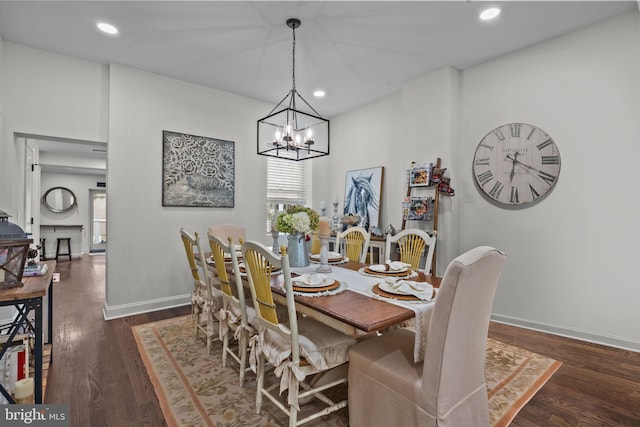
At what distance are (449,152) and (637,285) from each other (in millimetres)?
2062

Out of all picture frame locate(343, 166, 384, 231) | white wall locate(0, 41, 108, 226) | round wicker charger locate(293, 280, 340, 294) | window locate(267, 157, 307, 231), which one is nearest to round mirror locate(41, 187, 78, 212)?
white wall locate(0, 41, 108, 226)

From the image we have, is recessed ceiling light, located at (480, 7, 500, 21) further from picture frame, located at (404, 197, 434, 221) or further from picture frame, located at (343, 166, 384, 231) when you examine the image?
picture frame, located at (343, 166, 384, 231)

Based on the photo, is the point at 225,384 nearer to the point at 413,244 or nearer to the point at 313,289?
the point at 313,289

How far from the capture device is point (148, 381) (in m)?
2.19

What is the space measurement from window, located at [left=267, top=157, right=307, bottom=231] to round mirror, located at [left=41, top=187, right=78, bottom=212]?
7.19 m

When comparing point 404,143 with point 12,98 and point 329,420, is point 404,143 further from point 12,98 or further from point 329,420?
point 12,98

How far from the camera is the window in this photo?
17.0ft

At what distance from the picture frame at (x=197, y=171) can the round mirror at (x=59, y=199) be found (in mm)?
7052

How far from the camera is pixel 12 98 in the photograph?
3.13 metres

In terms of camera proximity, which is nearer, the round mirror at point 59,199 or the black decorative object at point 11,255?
the black decorative object at point 11,255

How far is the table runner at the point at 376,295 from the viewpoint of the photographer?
1432 millimetres

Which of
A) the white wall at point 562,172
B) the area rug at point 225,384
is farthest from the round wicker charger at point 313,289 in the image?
the white wall at point 562,172

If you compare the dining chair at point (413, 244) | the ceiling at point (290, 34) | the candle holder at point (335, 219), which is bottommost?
the dining chair at point (413, 244)

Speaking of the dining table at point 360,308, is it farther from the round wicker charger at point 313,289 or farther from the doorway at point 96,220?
the doorway at point 96,220
